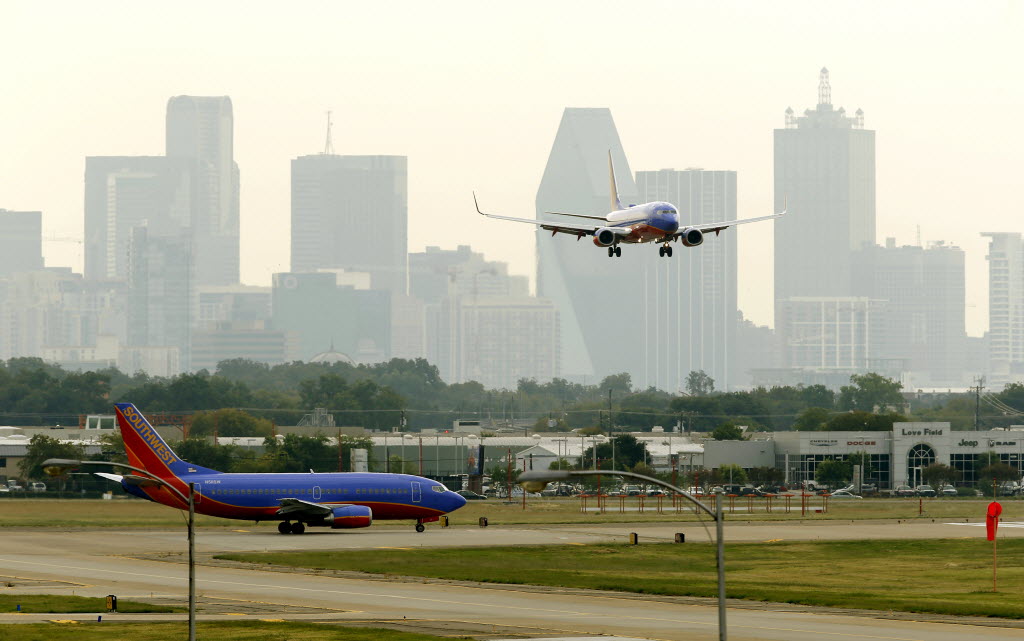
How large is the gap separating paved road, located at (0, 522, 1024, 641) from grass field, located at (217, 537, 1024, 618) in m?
3.67

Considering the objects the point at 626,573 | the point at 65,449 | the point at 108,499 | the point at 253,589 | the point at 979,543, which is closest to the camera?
the point at 253,589

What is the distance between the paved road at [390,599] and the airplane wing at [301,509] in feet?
8.76

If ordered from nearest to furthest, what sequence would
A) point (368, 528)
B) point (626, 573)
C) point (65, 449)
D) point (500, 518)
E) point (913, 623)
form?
point (913, 623) → point (626, 573) → point (368, 528) → point (500, 518) → point (65, 449)

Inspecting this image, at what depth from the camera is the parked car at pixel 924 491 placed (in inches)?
6880

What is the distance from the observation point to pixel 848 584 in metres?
78.9

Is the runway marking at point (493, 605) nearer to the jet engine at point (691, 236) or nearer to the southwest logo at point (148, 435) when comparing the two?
the southwest logo at point (148, 435)

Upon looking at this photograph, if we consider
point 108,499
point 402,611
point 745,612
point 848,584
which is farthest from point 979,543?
point 108,499

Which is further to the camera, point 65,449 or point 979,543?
point 65,449

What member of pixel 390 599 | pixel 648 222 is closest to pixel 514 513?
pixel 648 222

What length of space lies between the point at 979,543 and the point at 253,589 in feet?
151

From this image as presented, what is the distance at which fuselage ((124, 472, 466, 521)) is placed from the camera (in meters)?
106

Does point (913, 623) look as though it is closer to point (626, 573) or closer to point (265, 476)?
point (626, 573)

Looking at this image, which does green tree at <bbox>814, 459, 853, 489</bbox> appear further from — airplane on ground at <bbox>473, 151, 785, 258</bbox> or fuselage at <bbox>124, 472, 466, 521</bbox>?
airplane on ground at <bbox>473, 151, 785, 258</bbox>

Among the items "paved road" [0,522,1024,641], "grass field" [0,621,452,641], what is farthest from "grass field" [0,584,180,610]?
"grass field" [0,621,452,641]
